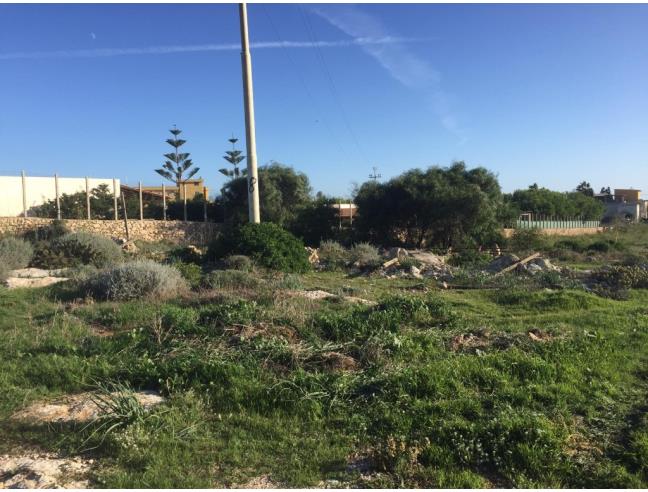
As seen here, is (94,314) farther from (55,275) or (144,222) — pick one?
(144,222)

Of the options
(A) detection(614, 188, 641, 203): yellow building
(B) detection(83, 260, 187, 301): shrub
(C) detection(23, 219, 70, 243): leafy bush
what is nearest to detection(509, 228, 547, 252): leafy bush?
(B) detection(83, 260, 187, 301): shrub

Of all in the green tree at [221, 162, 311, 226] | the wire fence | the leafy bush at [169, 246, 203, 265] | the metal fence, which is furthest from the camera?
the metal fence

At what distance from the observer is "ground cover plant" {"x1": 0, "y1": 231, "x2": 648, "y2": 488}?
351cm

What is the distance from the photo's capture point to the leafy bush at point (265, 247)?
46.2 feet

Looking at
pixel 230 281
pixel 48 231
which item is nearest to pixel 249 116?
pixel 230 281

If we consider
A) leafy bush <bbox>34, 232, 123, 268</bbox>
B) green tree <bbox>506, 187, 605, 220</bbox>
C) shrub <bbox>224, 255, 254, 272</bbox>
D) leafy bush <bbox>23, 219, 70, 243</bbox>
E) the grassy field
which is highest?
green tree <bbox>506, 187, 605, 220</bbox>

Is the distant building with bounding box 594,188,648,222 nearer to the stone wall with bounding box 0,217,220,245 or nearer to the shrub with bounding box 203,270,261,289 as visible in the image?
the stone wall with bounding box 0,217,220,245

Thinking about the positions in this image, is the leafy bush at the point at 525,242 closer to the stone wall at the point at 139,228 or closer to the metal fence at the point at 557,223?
the metal fence at the point at 557,223

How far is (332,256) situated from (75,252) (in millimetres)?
8566

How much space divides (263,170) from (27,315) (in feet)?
74.8

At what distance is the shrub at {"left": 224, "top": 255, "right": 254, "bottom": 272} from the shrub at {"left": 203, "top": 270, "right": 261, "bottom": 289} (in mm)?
2037

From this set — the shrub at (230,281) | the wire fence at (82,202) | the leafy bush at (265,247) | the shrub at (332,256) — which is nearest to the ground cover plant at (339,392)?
the shrub at (230,281)

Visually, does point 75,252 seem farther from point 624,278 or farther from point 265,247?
point 624,278

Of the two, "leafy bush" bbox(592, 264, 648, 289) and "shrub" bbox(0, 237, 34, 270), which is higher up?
"shrub" bbox(0, 237, 34, 270)
